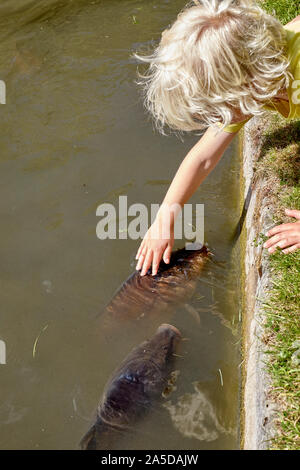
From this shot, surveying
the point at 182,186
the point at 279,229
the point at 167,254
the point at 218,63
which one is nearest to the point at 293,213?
the point at 279,229

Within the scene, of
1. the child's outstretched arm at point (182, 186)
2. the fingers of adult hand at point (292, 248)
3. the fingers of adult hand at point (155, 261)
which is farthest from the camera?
the fingers of adult hand at point (155, 261)

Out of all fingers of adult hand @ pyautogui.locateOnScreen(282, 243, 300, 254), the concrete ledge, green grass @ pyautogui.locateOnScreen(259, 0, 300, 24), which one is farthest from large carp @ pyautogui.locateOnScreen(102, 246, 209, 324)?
green grass @ pyautogui.locateOnScreen(259, 0, 300, 24)

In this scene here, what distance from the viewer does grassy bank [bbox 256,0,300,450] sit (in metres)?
2.84

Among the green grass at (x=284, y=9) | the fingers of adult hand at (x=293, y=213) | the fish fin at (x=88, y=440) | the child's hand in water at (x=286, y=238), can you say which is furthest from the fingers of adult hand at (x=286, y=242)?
the green grass at (x=284, y=9)

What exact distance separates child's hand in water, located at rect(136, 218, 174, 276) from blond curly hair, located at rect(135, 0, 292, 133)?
1.07 meters

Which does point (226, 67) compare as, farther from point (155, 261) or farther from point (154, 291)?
point (154, 291)

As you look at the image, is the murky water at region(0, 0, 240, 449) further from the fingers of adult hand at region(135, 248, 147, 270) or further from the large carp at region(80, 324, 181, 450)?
the fingers of adult hand at region(135, 248, 147, 270)

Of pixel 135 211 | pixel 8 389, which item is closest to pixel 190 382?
pixel 8 389

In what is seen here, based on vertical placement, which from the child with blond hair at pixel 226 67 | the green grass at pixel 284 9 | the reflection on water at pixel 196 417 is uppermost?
the green grass at pixel 284 9

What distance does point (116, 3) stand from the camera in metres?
8.91

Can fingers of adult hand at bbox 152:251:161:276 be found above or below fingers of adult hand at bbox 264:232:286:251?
below

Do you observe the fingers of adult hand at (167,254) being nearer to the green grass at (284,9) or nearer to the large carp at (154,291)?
the large carp at (154,291)

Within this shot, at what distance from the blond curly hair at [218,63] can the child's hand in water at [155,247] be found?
1.07 metres

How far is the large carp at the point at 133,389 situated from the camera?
3469mm
